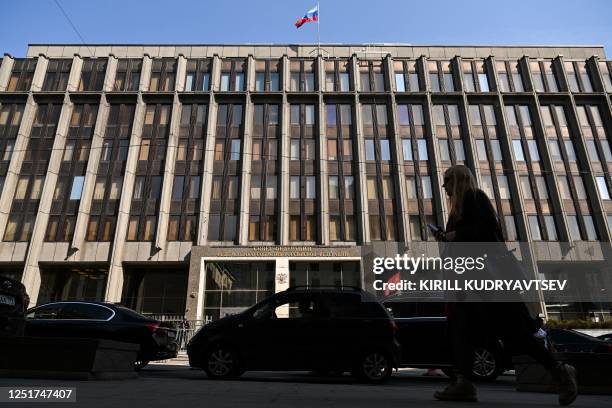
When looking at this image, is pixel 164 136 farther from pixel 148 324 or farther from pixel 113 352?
pixel 113 352

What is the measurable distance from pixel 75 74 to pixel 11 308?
33744 millimetres

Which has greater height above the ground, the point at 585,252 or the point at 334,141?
the point at 334,141

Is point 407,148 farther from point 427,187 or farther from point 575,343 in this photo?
point 575,343

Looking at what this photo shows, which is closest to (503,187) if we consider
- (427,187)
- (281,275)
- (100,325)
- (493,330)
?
(427,187)

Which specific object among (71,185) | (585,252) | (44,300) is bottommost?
(44,300)

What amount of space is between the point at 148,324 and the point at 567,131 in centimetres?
3497

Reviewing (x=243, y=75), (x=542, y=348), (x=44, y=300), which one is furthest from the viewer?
(x=243, y=75)

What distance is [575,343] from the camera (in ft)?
30.3

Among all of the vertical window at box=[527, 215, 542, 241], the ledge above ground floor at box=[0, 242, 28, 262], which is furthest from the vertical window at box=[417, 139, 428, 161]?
the ledge above ground floor at box=[0, 242, 28, 262]

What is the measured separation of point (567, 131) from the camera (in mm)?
32469

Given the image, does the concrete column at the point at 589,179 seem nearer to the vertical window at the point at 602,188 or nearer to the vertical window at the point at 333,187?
the vertical window at the point at 602,188

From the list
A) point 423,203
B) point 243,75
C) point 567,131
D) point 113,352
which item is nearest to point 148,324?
point 113,352

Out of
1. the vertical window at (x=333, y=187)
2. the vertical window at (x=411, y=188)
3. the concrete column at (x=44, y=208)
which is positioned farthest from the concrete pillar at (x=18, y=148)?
the vertical window at (x=411, y=188)

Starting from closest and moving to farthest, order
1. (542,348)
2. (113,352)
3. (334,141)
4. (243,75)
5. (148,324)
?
(542,348)
(113,352)
(148,324)
(334,141)
(243,75)
